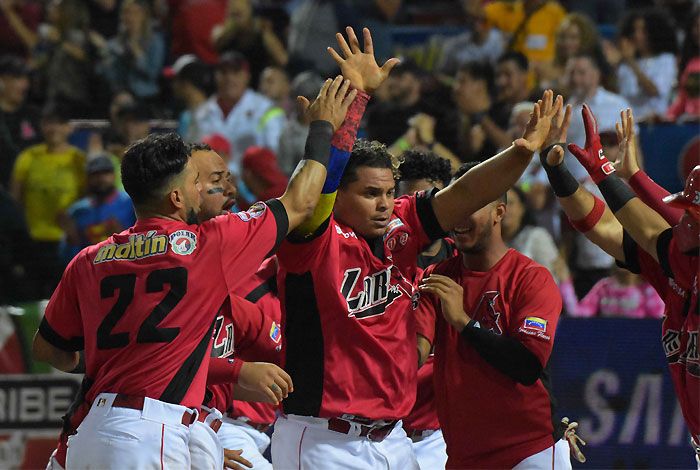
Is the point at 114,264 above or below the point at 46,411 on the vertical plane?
above

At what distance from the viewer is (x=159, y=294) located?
13.1ft

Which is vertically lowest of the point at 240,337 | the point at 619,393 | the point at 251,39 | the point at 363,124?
the point at 619,393

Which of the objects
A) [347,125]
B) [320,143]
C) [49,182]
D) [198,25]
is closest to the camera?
[320,143]

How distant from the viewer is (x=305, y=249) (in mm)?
4434

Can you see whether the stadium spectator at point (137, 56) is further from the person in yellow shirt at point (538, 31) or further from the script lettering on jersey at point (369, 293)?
the script lettering on jersey at point (369, 293)

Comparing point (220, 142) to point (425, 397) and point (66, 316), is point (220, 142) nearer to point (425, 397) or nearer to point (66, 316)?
point (425, 397)

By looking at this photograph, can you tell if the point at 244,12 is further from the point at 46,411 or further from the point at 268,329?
the point at 268,329

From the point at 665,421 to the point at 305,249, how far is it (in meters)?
3.80

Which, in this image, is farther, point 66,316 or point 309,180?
point 66,316

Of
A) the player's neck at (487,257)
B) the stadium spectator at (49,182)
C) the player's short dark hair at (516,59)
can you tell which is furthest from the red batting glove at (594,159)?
the stadium spectator at (49,182)

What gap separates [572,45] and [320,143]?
18.5 feet

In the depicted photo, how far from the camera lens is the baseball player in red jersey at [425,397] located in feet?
17.9

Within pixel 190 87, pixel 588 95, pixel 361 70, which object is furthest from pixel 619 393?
pixel 190 87

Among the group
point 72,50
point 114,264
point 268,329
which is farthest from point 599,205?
point 72,50
